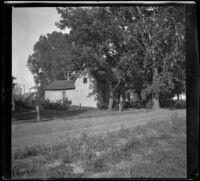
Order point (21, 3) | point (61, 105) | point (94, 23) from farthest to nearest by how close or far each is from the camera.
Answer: point (61, 105)
point (94, 23)
point (21, 3)

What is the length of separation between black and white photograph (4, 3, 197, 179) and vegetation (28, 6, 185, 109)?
99 millimetres

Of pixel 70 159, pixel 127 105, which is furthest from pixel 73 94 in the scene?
pixel 70 159

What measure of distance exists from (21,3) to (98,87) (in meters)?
27.9

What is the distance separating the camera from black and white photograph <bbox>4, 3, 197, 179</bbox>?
534 centimetres

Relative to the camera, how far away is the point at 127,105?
29.2 m

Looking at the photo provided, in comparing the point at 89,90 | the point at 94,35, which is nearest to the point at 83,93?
the point at 89,90

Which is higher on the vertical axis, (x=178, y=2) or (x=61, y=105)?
(x=178, y=2)

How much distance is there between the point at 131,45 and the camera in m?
22.7

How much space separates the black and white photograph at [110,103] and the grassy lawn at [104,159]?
0.02 metres

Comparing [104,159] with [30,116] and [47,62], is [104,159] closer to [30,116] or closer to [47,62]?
[30,116]

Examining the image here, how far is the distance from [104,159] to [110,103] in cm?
2282

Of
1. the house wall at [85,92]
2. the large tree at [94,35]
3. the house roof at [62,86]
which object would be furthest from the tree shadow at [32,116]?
the house roof at [62,86]

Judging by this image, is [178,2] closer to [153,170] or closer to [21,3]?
[21,3]

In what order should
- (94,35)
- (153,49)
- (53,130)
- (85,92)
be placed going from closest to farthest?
(53,130) < (153,49) < (94,35) < (85,92)
